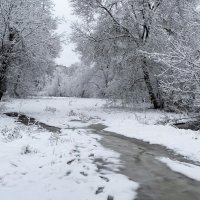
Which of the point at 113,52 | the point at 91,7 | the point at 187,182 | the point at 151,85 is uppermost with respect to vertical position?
the point at 91,7

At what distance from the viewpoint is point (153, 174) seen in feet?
19.4

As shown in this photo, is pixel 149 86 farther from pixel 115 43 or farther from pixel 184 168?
pixel 184 168

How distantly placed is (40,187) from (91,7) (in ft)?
65.8

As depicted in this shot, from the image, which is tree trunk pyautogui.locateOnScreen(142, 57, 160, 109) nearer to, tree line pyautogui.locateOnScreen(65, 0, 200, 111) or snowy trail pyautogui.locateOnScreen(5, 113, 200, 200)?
tree line pyautogui.locateOnScreen(65, 0, 200, 111)

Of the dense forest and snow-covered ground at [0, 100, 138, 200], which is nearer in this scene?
snow-covered ground at [0, 100, 138, 200]

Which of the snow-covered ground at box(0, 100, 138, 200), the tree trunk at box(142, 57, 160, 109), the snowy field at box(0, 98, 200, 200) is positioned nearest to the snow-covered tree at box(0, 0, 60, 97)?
the tree trunk at box(142, 57, 160, 109)

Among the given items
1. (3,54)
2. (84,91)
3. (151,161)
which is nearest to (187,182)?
(151,161)

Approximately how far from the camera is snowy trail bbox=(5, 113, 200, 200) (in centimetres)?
484

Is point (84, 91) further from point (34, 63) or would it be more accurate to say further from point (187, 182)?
point (187, 182)

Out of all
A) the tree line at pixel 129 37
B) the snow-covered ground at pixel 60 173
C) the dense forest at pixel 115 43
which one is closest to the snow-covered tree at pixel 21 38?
the dense forest at pixel 115 43

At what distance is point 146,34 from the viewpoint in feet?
73.5

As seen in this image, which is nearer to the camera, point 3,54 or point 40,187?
point 40,187

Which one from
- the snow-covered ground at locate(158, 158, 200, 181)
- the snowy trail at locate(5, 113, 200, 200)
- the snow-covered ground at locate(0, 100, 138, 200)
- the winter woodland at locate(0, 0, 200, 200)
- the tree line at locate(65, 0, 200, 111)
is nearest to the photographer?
the snow-covered ground at locate(0, 100, 138, 200)

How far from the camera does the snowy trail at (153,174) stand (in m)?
4.84
